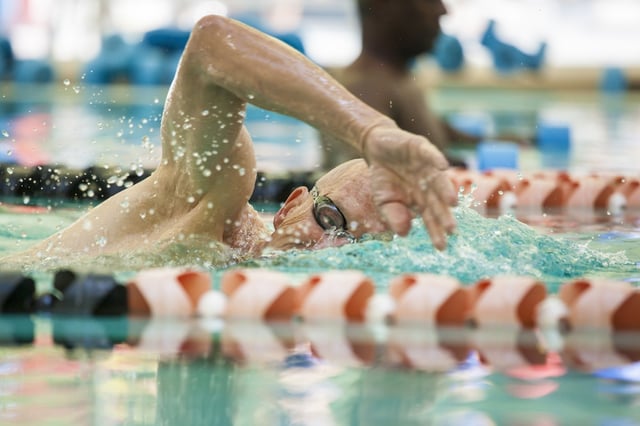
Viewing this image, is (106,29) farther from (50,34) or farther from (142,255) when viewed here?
(142,255)

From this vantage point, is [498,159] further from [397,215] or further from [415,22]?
[397,215]

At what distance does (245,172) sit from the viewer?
2830 millimetres

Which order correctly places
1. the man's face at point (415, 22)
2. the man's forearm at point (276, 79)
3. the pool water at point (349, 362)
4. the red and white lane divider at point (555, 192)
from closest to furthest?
1. the pool water at point (349, 362)
2. the man's forearm at point (276, 79)
3. the red and white lane divider at point (555, 192)
4. the man's face at point (415, 22)

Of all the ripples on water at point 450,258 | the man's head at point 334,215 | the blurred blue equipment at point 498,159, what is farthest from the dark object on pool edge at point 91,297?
the blurred blue equipment at point 498,159

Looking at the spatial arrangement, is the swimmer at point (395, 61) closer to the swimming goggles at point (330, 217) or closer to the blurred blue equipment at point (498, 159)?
the blurred blue equipment at point (498, 159)

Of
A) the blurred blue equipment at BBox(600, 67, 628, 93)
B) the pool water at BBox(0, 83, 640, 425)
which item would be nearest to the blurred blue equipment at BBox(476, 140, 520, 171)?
the pool water at BBox(0, 83, 640, 425)

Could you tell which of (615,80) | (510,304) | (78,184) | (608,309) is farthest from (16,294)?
(615,80)

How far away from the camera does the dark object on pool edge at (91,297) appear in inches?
94.0

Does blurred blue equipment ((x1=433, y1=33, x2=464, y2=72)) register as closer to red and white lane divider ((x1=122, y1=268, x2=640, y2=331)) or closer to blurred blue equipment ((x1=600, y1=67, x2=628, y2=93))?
blurred blue equipment ((x1=600, y1=67, x2=628, y2=93))

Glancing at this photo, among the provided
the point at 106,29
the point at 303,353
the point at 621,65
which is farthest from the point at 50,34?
the point at 303,353

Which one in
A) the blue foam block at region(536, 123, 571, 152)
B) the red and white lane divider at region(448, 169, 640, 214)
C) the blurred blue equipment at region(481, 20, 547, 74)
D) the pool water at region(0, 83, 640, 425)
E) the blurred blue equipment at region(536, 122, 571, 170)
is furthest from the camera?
the blurred blue equipment at region(481, 20, 547, 74)

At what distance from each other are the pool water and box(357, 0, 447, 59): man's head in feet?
7.83

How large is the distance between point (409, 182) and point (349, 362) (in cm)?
35

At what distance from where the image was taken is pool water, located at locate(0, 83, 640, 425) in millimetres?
1692
